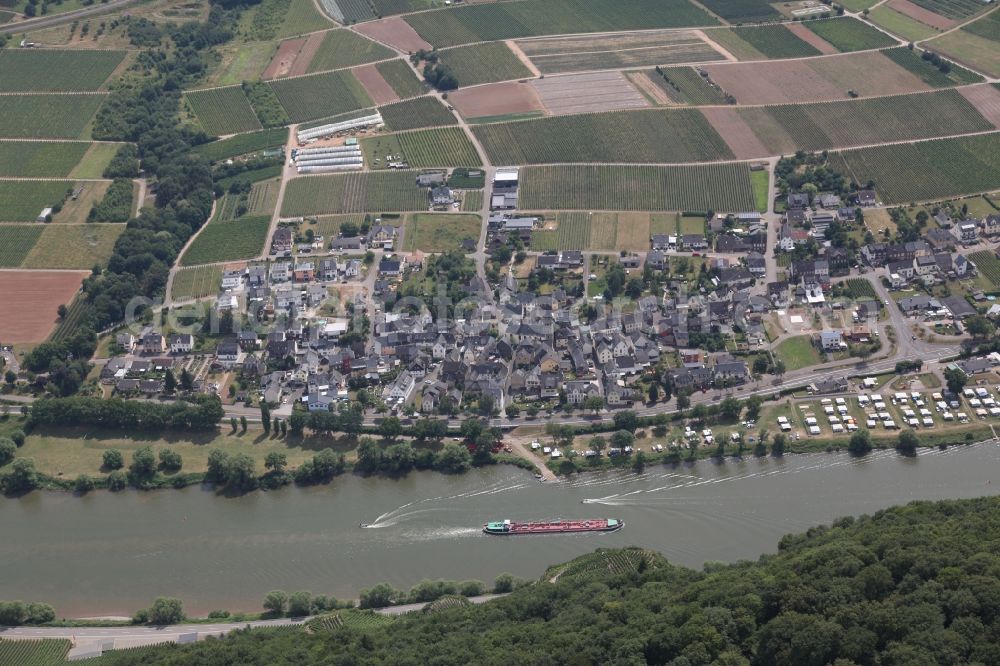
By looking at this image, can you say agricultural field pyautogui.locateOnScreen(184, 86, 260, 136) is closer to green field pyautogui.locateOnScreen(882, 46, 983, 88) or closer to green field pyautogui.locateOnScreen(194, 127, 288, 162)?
green field pyautogui.locateOnScreen(194, 127, 288, 162)

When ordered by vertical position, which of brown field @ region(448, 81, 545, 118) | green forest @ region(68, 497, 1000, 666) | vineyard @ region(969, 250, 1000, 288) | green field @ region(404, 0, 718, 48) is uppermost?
green field @ region(404, 0, 718, 48)

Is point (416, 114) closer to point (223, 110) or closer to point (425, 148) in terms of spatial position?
point (425, 148)

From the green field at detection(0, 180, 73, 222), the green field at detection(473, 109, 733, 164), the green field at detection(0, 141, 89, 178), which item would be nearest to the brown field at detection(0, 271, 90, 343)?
the green field at detection(0, 180, 73, 222)

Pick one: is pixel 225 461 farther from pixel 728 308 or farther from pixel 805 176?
pixel 805 176

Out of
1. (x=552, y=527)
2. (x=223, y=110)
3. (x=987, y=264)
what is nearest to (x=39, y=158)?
(x=223, y=110)

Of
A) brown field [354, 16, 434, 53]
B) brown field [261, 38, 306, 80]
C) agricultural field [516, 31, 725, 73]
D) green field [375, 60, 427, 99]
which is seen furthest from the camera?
brown field [354, 16, 434, 53]

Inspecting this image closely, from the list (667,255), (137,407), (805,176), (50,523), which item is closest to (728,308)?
(667,255)

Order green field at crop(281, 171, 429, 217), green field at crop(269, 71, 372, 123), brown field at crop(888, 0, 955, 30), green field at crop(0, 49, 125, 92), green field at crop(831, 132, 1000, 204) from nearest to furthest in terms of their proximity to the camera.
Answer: green field at crop(831, 132, 1000, 204) → green field at crop(281, 171, 429, 217) → green field at crop(269, 71, 372, 123) → green field at crop(0, 49, 125, 92) → brown field at crop(888, 0, 955, 30)

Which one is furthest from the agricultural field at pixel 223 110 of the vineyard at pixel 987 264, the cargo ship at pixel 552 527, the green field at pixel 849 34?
the vineyard at pixel 987 264
